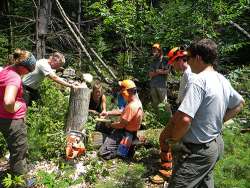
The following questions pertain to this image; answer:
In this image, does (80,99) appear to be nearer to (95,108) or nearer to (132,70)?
(95,108)

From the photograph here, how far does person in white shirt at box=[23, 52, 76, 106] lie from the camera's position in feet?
24.8

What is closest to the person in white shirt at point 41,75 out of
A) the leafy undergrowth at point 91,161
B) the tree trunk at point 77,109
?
the tree trunk at point 77,109

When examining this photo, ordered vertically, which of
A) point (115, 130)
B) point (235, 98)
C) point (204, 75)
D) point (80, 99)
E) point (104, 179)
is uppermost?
point (204, 75)

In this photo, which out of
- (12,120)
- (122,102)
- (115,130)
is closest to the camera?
(12,120)

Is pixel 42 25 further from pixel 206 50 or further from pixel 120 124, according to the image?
pixel 206 50

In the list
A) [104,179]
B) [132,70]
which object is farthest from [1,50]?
[104,179]

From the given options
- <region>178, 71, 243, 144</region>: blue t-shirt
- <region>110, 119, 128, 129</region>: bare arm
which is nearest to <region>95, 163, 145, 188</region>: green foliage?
<region>110, 119, 128, 129</region>: bare arm

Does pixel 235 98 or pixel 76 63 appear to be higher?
pixel 235 98

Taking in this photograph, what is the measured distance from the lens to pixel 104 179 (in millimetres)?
6504

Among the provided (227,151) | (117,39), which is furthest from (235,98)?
(117,39)

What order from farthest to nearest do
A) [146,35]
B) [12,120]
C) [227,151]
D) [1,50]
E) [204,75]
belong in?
[1,50]
[146,35]
[227,151]
[12,120]
[204,75]

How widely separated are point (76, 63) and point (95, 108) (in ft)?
17.1

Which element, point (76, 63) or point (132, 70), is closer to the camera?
point (132, 70)

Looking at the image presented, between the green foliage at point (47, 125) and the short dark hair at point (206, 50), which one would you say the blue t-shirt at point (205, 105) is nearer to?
the short dark hair at point (206, 50)
